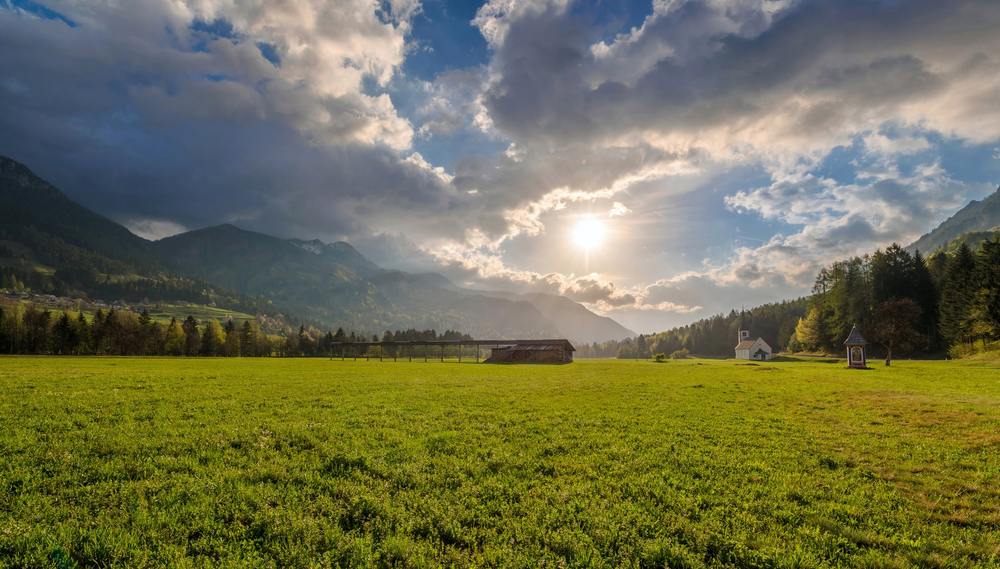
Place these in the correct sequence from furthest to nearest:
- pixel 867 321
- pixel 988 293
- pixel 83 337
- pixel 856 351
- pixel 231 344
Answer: pixel 231 344, pixel 83 337, pixel 867 321, pixel 988 293, pixel 856 351

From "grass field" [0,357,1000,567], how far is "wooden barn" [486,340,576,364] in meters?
87.4

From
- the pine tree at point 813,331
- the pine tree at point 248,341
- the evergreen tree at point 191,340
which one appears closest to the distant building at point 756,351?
the pine tree at point 813,331

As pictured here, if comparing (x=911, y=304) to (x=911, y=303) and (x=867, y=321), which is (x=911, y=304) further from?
(x=867, y=321)

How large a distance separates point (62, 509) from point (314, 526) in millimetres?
4927

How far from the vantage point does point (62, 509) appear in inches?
302

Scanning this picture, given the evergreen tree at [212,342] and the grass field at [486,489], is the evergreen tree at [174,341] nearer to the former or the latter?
the evergreen tree at [212,342]

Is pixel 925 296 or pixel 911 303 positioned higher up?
pixel 925 296

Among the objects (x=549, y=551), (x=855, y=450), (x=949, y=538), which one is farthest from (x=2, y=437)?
(x=855, y=450)

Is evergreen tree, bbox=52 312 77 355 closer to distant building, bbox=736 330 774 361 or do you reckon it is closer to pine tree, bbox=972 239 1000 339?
distant building, bbox=736 330 774 361

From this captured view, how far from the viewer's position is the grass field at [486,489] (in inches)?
265

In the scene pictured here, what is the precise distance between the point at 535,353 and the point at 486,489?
9948cm

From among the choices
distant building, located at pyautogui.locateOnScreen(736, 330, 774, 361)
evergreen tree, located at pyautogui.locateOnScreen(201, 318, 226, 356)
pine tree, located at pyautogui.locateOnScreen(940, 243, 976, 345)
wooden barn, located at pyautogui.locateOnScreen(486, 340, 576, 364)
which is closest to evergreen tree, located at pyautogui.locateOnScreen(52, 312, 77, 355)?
evergreen tree, located at pyautogui.locateOnScreen(201, 318, 226, 356)

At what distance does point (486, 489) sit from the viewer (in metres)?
9.41

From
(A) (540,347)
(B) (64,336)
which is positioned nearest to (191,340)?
(B) (64,336)
